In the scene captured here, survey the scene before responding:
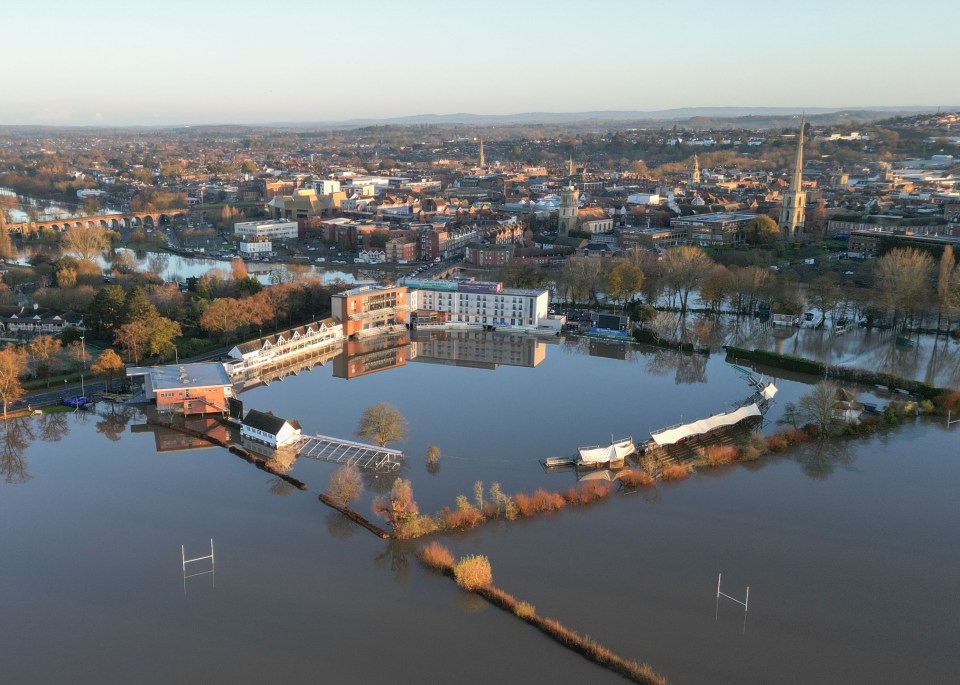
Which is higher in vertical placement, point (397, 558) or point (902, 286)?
point (902, 286)

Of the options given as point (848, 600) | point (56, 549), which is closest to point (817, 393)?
point (848, 600)

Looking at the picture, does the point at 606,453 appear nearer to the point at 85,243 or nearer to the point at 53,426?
the point at 53,426

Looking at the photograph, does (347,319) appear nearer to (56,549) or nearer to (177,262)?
(56,549)

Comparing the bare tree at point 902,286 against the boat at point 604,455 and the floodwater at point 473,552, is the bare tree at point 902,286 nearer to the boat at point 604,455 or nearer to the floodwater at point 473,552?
the floodwater at point 473,552

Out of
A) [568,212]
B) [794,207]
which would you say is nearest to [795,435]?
[794,207]

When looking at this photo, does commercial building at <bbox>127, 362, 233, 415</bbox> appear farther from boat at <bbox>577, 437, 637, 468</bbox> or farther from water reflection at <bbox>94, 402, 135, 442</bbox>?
boat at <bbox>577, 437, 637, 468</bbox>
